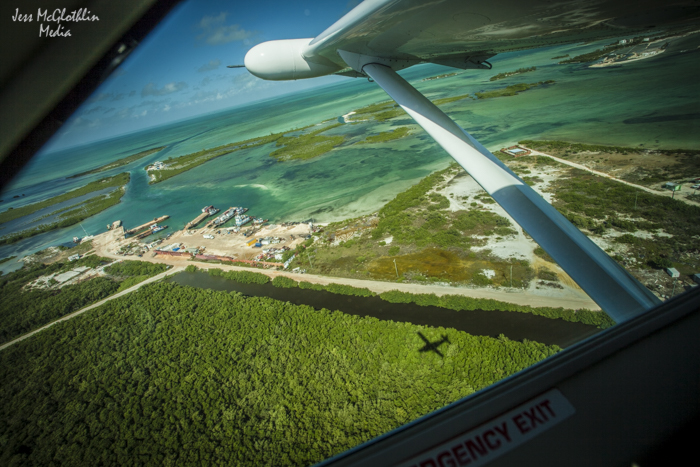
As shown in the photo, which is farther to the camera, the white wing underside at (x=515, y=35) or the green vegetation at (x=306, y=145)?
the green vegetation at (x=306, y=145)

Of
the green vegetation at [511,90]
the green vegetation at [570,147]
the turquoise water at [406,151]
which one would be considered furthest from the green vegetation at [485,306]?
the green vegetation at [511,90]

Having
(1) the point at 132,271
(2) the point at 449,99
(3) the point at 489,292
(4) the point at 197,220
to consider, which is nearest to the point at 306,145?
(4) the point at 197,220

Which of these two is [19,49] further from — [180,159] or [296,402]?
[180,159]

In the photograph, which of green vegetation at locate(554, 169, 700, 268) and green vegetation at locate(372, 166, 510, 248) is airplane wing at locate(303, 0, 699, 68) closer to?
green vegetation at locate(372, 166, 510, 248)

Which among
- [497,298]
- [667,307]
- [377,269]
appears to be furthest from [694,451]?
[377,269]

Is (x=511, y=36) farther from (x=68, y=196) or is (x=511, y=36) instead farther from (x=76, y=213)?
(x=68, y=196)

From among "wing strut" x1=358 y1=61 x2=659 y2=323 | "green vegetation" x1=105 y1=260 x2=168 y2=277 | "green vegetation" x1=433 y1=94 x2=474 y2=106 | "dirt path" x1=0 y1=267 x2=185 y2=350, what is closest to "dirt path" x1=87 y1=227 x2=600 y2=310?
"dirt path" x1=0 y1=267 x2=185 y2=350

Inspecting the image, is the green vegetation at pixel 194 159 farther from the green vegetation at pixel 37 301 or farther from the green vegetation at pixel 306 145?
the green vegetation at pixel 37 301
